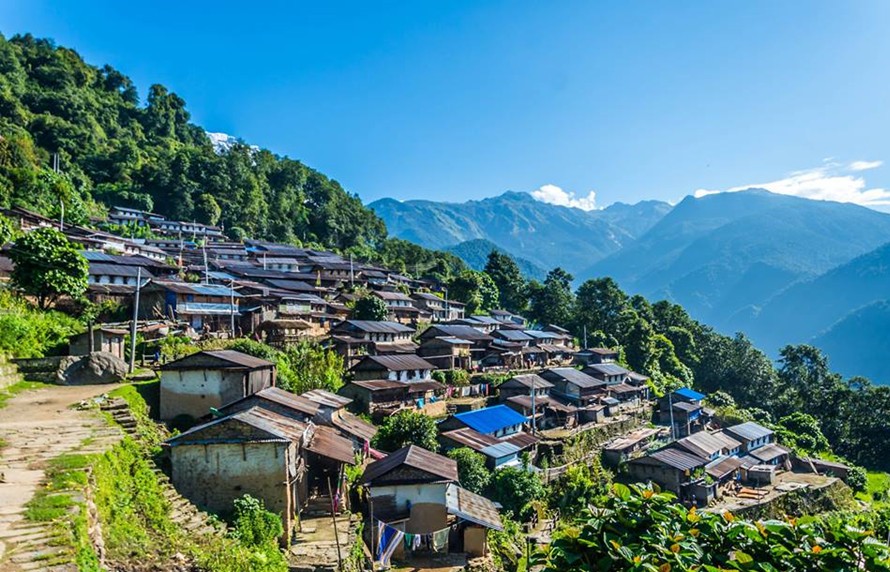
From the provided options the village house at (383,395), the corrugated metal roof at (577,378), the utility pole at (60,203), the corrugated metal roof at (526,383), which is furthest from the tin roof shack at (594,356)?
the utility pole at (60,203)

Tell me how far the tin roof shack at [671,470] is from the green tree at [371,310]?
25503mm

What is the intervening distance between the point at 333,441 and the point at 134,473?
871cm

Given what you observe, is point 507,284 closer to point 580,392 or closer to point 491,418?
point 580,392

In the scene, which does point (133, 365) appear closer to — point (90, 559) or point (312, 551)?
point (312, 551)

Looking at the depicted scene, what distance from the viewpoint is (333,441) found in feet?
74.2

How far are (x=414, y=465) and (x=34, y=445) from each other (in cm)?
1223

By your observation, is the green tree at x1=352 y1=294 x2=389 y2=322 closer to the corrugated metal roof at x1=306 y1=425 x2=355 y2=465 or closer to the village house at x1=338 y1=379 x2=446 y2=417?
the village house at x1=338 y1=379 x2=446 y2=417

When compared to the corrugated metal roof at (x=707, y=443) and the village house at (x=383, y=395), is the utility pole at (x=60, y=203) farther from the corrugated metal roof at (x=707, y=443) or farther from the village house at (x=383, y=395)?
the corrugated metal roof at (x=707, y=443)

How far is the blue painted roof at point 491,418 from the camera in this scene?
34.1 m

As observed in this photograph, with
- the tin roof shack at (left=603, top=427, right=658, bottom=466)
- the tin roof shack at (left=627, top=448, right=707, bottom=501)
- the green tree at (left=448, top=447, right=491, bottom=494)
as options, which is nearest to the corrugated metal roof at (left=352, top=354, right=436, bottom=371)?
the green tree at (left=448, top=447, right=491, bottom=494)

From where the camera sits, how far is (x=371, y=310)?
164 ft

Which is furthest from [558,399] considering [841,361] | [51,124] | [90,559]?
[841,361]

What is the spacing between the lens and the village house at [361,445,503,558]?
65.8ft

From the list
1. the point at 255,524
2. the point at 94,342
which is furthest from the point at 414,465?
the point at 94,342
